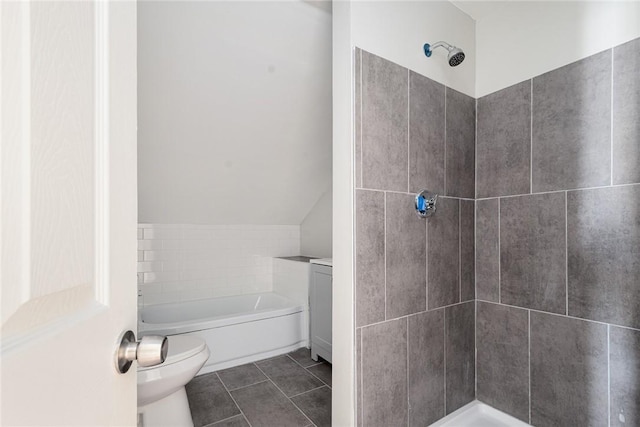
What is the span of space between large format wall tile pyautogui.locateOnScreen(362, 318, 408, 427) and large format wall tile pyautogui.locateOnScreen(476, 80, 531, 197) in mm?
990

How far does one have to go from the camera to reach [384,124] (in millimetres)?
1510

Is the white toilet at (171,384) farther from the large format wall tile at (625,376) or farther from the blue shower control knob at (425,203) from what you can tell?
the large format wall tile at (625,376)

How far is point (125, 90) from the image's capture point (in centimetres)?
54

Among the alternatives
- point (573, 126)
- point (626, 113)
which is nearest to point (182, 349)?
point (573, 126)

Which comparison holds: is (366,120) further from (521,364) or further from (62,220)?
(521,364)

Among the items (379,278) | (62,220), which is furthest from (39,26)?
(379,278)

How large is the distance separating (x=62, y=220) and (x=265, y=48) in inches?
74.5

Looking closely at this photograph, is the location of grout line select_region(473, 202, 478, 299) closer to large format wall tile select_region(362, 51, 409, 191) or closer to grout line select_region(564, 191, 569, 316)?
grout line select_region(564, 191, 569, 316)

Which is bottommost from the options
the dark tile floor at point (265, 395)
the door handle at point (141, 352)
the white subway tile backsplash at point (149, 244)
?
the dark tile floor at point (265, 395)

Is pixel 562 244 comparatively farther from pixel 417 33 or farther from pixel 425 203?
pixel 417 33

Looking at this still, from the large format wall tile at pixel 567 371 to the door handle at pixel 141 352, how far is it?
1847 millimetres

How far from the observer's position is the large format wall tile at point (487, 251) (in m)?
1.87

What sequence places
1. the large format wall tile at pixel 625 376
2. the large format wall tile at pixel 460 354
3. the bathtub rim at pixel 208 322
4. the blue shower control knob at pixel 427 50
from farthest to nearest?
the bathtub rim at pixel 208 322 < the large format wall tile at pixel 460 354 < the blue shower control knob at pixel 427 50 < the large format wall tile at pixel 625 376

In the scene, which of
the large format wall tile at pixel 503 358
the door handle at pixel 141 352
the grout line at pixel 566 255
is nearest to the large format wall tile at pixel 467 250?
the large format wall tile at pixel 503 358
